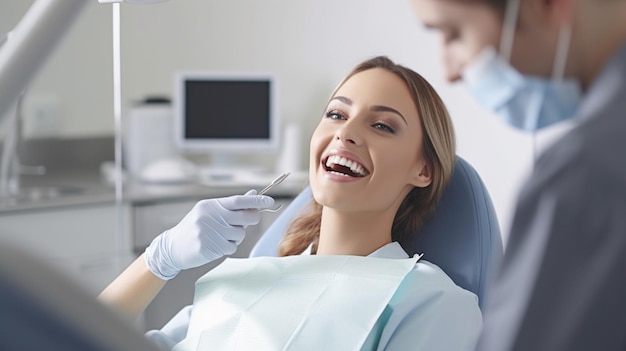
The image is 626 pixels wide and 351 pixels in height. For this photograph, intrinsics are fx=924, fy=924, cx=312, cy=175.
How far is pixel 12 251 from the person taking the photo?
560 mm

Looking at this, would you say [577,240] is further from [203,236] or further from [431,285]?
[203,236]

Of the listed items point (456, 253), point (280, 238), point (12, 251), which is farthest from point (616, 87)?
point (280, 238)

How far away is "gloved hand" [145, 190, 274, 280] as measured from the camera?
1.60m

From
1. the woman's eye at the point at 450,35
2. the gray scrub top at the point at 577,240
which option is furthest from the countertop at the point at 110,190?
the gray scrub top at the point at 577,240

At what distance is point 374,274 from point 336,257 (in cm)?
9

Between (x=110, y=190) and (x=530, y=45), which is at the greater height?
(x=530, y=45)

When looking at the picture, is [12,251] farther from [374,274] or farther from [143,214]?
[143,214]

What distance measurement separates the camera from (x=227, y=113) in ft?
11.1

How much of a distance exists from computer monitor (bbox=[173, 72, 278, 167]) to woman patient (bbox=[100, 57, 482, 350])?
1.70 meters

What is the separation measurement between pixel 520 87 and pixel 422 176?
0.76 metres

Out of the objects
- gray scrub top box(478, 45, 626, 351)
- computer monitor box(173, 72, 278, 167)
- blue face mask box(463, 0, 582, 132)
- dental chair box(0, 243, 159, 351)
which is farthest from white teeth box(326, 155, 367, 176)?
computer monitor box(173, 72, 278, 167)

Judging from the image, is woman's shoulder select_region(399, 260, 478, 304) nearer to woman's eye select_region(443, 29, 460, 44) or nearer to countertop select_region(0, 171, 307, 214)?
woman's eye select_region(443, 29, 460, 44)

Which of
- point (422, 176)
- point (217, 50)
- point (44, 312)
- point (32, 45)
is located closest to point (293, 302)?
point (422, 176)

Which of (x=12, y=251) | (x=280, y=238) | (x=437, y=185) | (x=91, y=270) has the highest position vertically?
(x=12, y=251)
